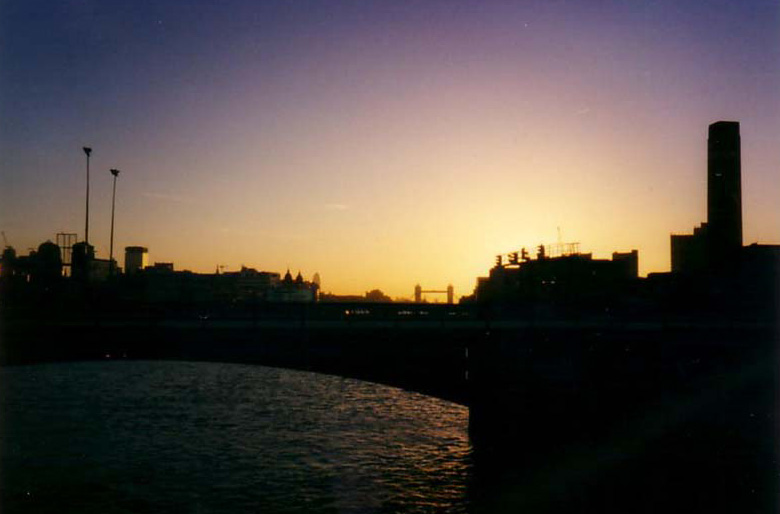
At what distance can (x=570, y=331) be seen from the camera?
4119cm

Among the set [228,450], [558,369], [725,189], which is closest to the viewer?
[228,450]

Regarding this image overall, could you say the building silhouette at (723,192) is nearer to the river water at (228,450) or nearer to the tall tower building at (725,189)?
the tall tower building at (725,189)

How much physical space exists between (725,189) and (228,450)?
259ft

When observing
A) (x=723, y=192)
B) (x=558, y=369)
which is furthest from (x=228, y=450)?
(x=723, y=192)

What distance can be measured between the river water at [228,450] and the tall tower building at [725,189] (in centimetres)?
5224

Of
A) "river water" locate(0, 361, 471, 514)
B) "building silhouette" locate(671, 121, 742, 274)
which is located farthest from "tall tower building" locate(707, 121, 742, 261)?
"river water" locate(0, 361, 471, 514)

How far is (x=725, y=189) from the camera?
8988 cm

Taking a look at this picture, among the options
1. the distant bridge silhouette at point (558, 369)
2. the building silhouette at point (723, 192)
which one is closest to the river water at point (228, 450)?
the distant bridge silhouette at point (558, 369)

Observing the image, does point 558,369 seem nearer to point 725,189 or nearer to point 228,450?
point 228,450

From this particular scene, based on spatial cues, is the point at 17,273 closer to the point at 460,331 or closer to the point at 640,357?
the point at 460,331

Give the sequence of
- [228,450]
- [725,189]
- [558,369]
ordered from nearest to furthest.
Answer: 1. [228,450]
2. [558,369]
3. [725,189]

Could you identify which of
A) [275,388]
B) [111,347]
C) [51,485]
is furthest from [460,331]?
[275,388]

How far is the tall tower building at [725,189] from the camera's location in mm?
89125

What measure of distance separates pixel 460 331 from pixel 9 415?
35.3 meters
